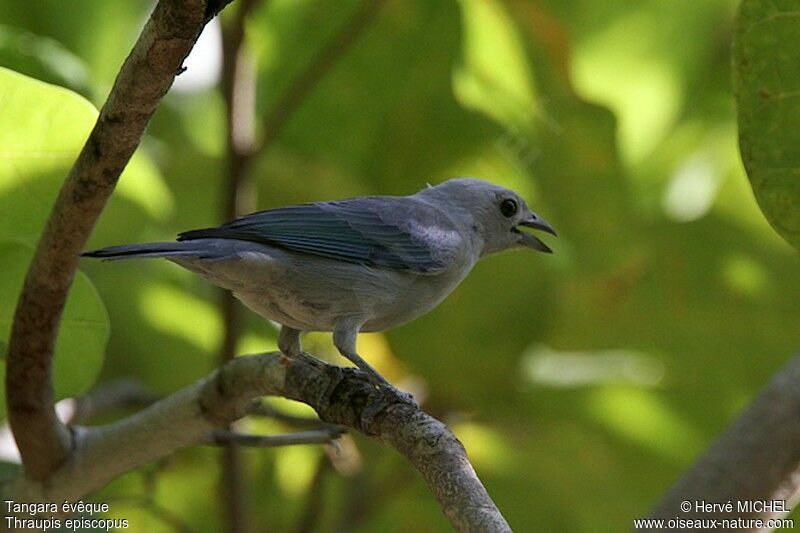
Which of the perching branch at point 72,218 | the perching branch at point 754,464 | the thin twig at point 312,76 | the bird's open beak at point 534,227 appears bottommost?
the perching branch at point 754,464

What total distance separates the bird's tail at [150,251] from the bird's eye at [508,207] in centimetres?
123

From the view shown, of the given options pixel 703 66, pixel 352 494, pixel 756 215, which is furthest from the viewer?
pixel 703 66

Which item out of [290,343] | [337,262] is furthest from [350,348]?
[337,262]

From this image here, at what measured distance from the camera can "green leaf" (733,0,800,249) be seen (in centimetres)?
246

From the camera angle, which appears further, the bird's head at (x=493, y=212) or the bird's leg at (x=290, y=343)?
the bird's head at (x=493, y=212)

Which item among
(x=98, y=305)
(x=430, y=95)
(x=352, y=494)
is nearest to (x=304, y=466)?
(x=352, y=494)

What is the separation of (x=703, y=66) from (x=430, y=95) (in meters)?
1.37

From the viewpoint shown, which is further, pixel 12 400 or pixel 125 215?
pixel 125 215

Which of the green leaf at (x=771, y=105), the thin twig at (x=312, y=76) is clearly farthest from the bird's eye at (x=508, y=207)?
the green leaf at (x=771, y=105)

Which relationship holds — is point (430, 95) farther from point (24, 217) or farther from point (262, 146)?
point (24, 217)

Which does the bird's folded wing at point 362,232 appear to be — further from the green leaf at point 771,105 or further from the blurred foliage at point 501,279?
the green leaf at point 771,105

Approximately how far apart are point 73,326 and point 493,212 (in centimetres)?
150

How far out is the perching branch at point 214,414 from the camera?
2430 mm

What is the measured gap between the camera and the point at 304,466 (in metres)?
4.27
